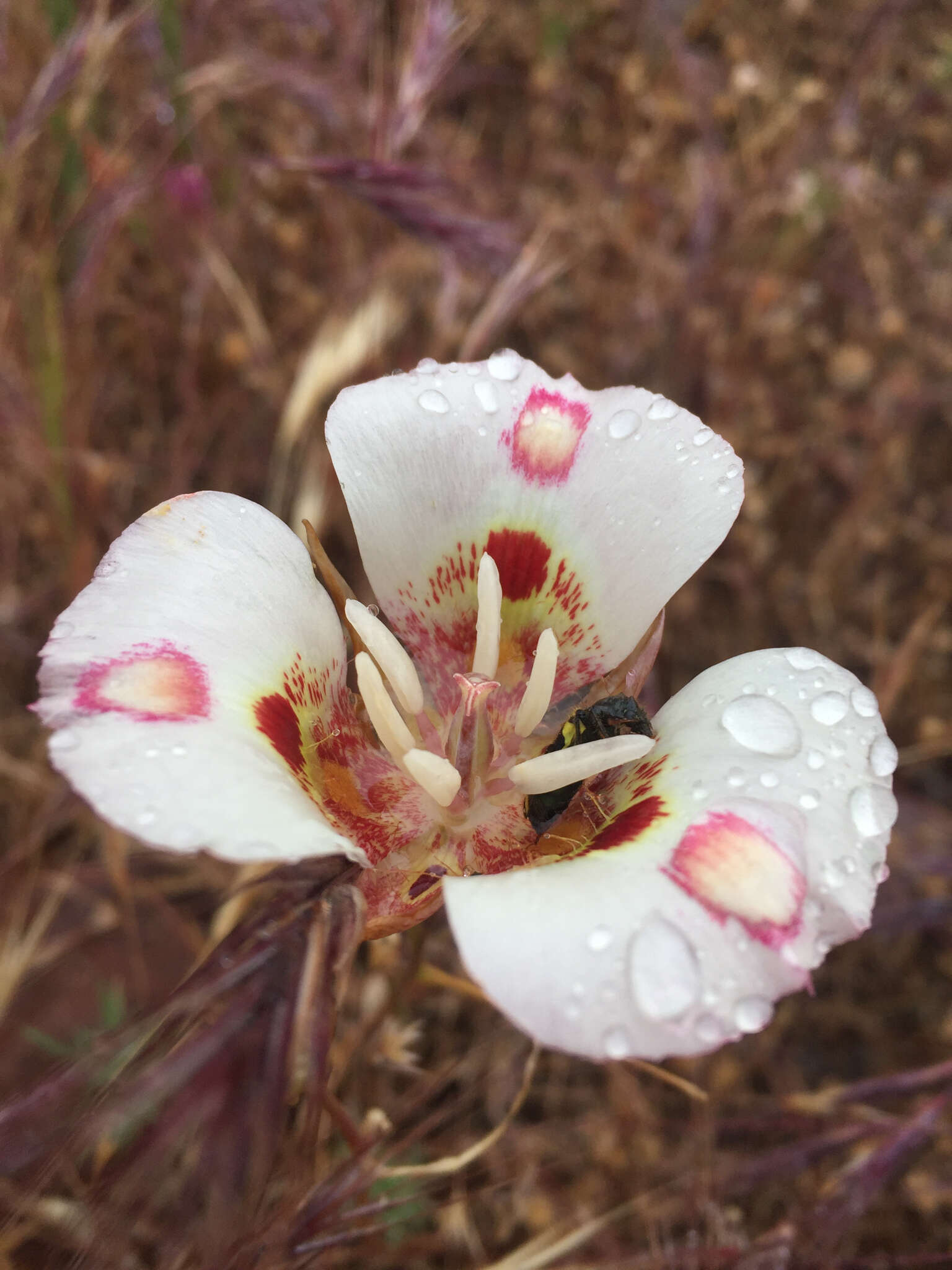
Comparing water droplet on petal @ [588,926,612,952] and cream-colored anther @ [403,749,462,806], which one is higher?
water droplet on petal @ [588,926,612,952]

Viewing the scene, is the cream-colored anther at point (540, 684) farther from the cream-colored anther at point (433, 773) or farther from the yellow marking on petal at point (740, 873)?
the yellow marking on petal at point (740, 873)

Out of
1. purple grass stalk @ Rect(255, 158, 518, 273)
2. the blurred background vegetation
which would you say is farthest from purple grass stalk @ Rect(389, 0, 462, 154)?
purple grass stalk @ Rect(255, 158, 518, 273)

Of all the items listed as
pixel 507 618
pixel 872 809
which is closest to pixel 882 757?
pixel 872 809

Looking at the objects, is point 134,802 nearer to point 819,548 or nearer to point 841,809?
point 841,809

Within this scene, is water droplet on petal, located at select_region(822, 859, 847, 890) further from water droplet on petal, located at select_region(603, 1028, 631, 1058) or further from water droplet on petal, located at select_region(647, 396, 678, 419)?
water droplet on petal, located at select_region(647, 396, 678, 419)

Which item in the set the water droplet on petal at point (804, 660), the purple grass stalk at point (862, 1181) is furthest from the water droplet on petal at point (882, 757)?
the purple grass stalk at point (862, 1181)

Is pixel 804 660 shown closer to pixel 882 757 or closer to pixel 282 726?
pixel 882 757

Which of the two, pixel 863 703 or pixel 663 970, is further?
pixel 863 703
